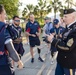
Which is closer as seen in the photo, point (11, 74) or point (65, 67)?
point (11, 74)

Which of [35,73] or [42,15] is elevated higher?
[35,73]

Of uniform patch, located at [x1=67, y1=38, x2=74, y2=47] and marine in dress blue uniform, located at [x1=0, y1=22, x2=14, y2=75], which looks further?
uniform patch, located at [x1=67, y1=38, x2=74, y2=47]

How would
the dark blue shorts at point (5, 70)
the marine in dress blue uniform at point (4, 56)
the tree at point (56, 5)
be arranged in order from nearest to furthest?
the marine in dress blue uniform at point (4, 56), the dark blue shorts at point (5, 70), the tree at point (56, 5)

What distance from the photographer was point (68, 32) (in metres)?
4.23

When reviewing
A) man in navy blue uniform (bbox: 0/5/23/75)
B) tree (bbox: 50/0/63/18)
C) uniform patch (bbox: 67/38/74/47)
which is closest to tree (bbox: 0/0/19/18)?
tree (bbox: 50/0/63/18)

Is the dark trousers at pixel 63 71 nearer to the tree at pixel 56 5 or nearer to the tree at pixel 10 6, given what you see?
the tree at pixel 10 6

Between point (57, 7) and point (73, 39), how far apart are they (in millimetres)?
36113

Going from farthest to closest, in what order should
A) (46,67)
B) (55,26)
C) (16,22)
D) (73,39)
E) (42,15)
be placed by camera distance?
(42,15), (55,26), (46,67), (16,22), (73,39)

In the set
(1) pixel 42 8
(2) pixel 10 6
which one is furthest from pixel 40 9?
(2) pixel 10 6

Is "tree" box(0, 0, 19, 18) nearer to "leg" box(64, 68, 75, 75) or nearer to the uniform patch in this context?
"leg" box(64, 68, 75, 75)

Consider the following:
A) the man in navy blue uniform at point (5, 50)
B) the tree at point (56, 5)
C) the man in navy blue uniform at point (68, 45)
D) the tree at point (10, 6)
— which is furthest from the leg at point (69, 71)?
the tree at point (56, 5)

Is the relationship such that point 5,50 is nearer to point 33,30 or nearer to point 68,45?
point 68,45

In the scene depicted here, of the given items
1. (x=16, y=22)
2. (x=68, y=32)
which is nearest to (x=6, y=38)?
(x=68, y=32)

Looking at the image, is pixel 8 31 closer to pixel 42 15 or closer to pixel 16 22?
pixel 16 22
